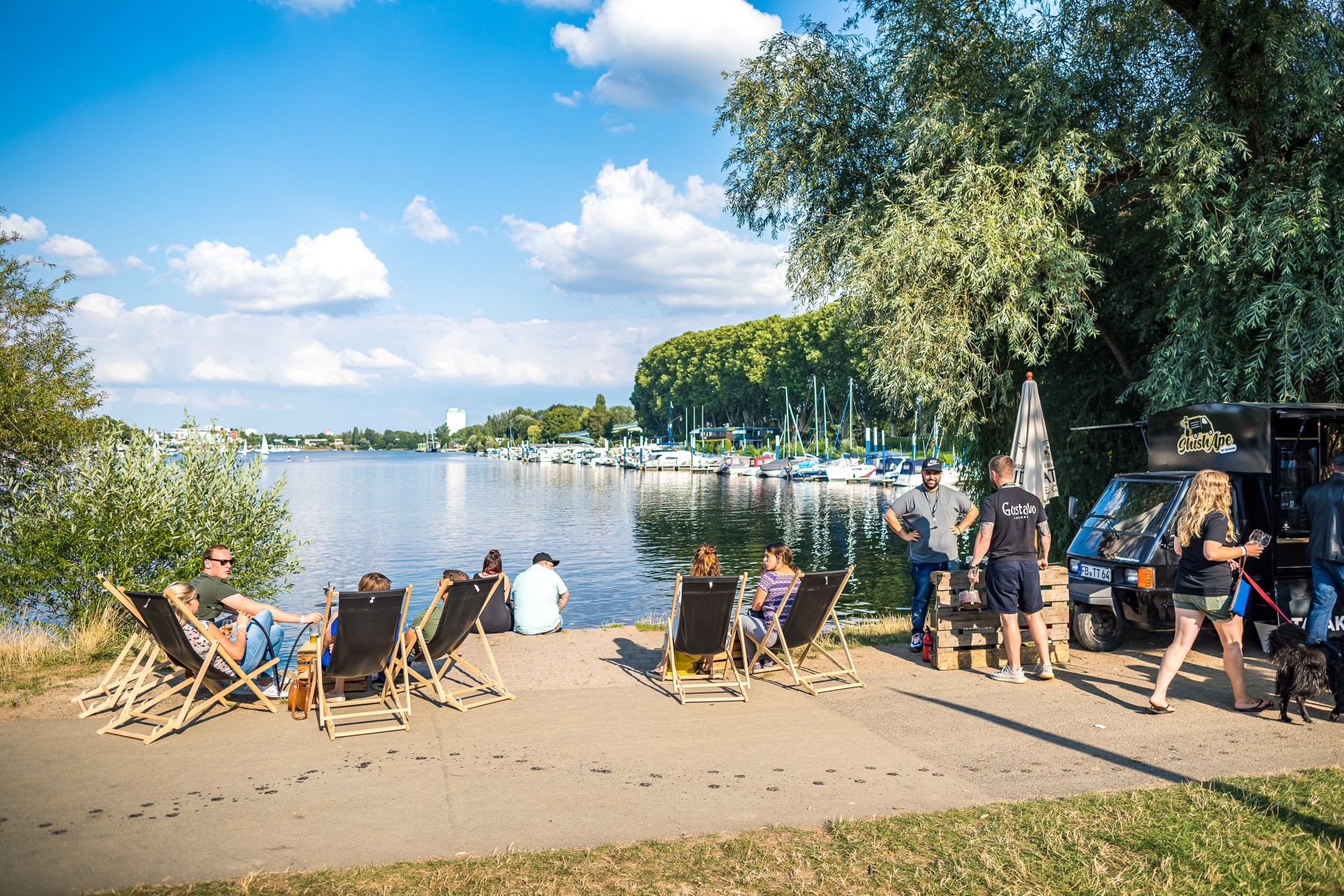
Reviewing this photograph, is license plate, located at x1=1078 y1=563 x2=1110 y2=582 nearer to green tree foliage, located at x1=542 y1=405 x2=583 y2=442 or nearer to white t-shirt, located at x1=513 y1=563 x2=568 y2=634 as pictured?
white t-shirt, located at x1=513 y1=563 x2=568 y2=634

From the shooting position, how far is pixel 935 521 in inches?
367

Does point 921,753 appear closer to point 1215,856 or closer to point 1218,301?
point 1215,856

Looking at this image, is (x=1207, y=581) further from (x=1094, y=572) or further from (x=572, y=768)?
(x=572, y=768)

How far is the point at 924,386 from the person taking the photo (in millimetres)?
11820

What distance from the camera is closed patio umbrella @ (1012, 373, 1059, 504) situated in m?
10.3

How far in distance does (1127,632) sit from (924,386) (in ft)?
12.1

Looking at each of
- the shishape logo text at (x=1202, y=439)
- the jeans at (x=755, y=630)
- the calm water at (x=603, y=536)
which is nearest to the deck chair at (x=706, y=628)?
the jeans at (x=755, y=630)

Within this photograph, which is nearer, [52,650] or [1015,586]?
[1015,586]

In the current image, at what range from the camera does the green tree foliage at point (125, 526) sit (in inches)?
410

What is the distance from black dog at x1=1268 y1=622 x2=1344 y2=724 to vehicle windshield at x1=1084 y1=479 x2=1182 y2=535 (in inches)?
98.1

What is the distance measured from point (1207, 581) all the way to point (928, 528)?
2.96 metres

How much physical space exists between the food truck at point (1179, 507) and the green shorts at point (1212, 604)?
1726 millimetres

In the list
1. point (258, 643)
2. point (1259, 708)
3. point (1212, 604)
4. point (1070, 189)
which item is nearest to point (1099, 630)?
point (1259, 708)

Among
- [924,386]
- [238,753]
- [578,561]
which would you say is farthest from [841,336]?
[578,561]
